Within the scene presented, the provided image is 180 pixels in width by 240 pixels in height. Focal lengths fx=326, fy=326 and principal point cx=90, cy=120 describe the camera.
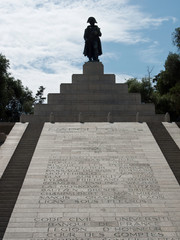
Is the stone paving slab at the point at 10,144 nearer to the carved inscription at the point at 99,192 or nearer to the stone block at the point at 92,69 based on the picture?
the carved inscription at the point at 99,192

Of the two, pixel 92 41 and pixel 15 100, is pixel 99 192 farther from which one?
pixel 15 100

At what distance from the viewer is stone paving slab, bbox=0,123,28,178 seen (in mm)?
20494

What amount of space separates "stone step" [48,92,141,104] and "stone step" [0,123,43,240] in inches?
339

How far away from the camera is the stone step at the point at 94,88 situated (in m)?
35.4

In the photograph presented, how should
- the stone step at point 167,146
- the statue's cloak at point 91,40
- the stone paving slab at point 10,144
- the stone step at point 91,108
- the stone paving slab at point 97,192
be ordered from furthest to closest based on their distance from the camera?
the statue's cloak at point 91,40, the stone step at point 91,108, the stone paving slab at point 10,144, the stone step at point 167,146, the stone paving slab at point 97,192

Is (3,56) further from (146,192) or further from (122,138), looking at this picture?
(146,192)

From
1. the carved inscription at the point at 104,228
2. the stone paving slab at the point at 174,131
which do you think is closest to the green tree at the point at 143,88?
the stone paving slab at the point at 174,131

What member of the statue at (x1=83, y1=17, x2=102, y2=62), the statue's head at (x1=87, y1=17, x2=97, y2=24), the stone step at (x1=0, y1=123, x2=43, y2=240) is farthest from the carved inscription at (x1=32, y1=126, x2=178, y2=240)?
the statue's head at (x1=87, y1=17, x2=97, y2=24)

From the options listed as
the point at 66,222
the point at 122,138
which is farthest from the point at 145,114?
the point at 66,222

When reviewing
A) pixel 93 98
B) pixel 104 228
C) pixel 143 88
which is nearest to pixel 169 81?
pixel 143 88

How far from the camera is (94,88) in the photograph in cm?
3572

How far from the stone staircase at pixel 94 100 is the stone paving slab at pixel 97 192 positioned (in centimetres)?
834

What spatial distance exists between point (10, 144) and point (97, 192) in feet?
30.3

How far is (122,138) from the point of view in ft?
79.6
